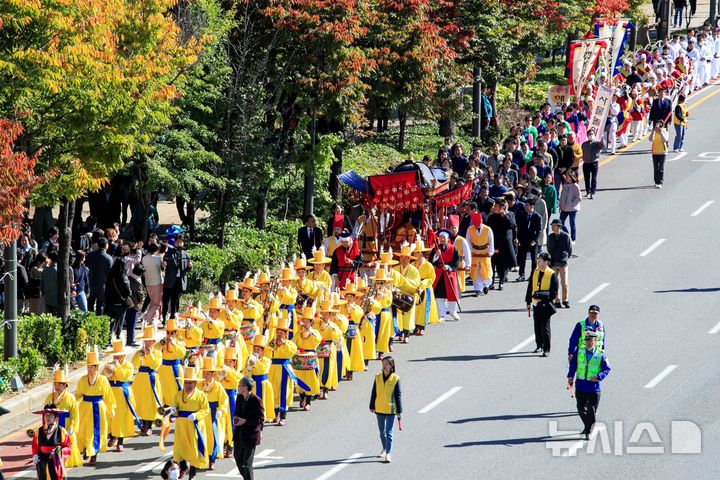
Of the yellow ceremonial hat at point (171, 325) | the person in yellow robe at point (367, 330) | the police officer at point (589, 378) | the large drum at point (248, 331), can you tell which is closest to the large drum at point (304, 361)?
the large drum at point (248, 331)

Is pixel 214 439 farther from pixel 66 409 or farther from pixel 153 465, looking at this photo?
pixel 66 409

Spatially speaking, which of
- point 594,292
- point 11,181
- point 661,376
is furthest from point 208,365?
point 594,292

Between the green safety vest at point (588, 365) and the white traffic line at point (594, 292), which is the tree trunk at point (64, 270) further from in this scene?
the white traffic line at point (594, 292)

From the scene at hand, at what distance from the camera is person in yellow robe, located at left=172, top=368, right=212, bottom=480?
690 inches

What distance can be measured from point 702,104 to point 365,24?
2076 cm

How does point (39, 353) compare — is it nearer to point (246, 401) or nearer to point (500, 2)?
point (246, 401)

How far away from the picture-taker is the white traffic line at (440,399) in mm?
20188

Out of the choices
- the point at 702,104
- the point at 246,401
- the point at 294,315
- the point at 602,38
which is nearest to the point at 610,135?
the point at 602,38

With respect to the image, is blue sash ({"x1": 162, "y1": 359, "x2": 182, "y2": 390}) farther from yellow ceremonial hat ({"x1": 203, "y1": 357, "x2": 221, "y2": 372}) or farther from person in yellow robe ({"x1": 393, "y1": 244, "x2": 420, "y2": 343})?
person in yellow robe ({"x1": 393, "y1": 244, "x2": 420, "y2": 343})

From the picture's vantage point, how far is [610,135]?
3844cm

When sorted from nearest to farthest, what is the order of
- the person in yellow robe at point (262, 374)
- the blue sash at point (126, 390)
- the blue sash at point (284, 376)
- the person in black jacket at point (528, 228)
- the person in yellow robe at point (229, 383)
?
the person in yellow robe at point (229, 383) < the blue sash at point (126, 390) < the person in yellow robe at point (262, 374) < the blue sash at point (284, 376) < the person in black jacket at point (528, 228)

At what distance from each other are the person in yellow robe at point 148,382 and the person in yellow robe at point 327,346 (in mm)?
2528

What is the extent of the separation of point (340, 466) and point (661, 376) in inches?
235

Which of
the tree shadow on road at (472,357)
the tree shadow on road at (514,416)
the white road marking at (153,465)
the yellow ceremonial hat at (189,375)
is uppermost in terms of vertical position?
the yellow ceremonial hat at (189,375)
